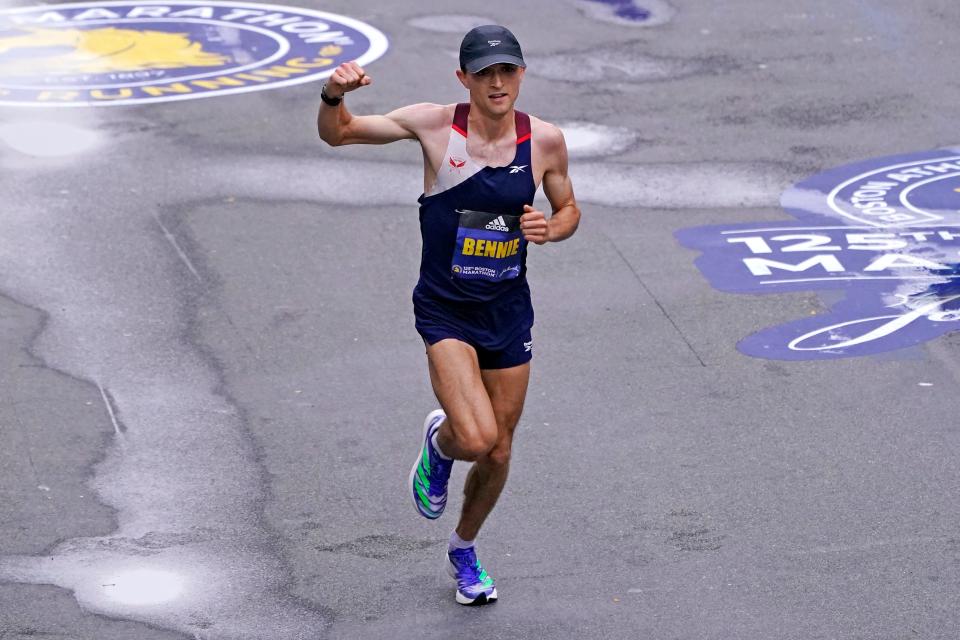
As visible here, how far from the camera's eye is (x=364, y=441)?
316 inches

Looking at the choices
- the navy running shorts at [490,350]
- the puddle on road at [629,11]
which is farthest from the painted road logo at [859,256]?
the puddle on road at [629,11]

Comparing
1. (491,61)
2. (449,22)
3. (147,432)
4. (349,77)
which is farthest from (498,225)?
(449,22)

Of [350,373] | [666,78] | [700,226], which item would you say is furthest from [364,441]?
[666,78]

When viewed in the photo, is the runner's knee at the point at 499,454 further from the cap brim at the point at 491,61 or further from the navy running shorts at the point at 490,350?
the cap brim at the point at 491,61

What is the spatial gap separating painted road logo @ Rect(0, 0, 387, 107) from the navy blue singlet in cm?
797

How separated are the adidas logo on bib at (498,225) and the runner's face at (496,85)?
1.50 ft

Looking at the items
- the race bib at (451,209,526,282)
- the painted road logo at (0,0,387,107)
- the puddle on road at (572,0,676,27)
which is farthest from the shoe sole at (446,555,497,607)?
the puddle on road at (572,0,676,27)

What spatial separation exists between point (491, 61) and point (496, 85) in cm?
12

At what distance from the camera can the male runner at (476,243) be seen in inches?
247

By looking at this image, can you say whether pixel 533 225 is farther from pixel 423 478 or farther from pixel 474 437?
pixel 423 478

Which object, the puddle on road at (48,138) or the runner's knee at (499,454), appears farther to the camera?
the puddle on road at (48,138)

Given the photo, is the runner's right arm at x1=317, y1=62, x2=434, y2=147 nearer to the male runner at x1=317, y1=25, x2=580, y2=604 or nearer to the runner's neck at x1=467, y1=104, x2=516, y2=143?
the male runner at x1=317, y1=25, x2=580, y2=604

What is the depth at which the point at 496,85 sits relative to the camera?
6227mm

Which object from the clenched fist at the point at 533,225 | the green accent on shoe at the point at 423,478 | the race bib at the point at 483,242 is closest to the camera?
the clenched fist at the point at 533,225
